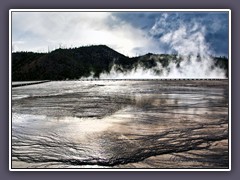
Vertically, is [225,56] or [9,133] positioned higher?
[225,56]

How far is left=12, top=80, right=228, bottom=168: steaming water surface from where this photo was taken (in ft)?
7.01

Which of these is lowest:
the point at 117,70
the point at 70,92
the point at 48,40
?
the point at 70,92

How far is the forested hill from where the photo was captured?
220 centimetres

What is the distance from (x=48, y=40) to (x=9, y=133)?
0.66 metres

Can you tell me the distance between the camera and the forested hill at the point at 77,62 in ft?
7.23

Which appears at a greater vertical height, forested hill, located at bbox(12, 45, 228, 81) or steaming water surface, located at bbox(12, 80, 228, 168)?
forested hill, located at bbox(12, 45, 228, 81)

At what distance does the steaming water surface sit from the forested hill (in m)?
0.07

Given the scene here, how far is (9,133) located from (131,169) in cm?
83

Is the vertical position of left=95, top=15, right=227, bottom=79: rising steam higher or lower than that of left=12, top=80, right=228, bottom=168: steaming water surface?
higher

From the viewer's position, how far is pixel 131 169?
2.13 metres

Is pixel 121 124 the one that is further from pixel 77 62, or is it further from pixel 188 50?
pixel 188 50

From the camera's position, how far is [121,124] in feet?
7.14

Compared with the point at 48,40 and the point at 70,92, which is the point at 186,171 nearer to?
the point at 70,92
